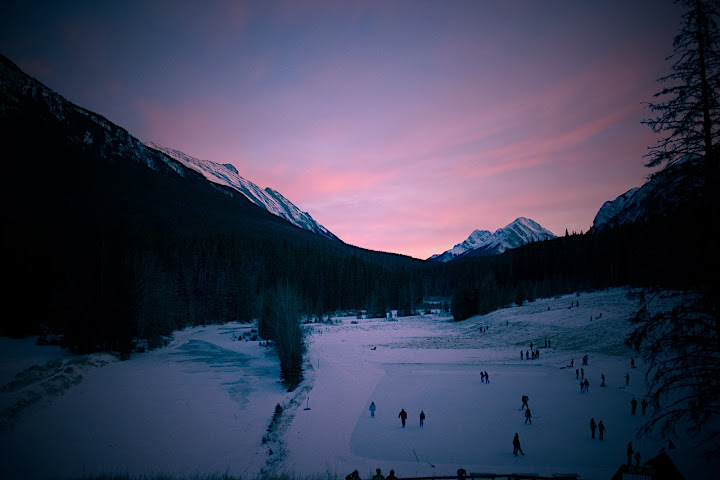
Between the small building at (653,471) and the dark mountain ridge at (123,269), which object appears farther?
the dark mountain ridge at (123,269)

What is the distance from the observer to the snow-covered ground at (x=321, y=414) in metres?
16.5

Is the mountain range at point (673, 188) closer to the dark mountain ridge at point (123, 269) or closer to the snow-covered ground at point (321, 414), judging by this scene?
the snow-covered ground at point (321, 414)

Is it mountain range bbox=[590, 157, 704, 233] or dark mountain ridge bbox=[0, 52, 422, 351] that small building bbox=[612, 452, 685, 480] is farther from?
dark mountain ridge bbox=[0, 52, 422, 351]

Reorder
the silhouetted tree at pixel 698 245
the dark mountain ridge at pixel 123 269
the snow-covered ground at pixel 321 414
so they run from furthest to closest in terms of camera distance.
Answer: the dark mountain ridge at pixel 123 269 < the snow-covered ground at pixel 321 414 < the silhouetted tree at pixel 698 245

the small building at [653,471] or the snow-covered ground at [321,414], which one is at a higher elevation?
the small building at [653,471]

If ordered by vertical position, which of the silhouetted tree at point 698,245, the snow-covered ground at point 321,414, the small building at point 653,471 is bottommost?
the snow-covered ground at point 321,414

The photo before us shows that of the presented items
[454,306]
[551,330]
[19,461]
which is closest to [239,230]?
[454,306]

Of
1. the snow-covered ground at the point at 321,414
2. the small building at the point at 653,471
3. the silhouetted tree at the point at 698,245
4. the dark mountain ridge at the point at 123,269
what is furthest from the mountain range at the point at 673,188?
the dark mountain ridge at the point at 123,269

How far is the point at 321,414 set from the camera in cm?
2373

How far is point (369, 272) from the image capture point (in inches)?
5522

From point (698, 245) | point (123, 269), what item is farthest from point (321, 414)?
point (123, 269)

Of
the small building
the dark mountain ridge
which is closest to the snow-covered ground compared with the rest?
the small building

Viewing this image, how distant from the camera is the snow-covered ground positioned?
54.1 feet

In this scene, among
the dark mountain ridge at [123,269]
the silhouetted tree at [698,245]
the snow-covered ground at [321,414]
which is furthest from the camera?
the dark mountain ridge at [123,269]
